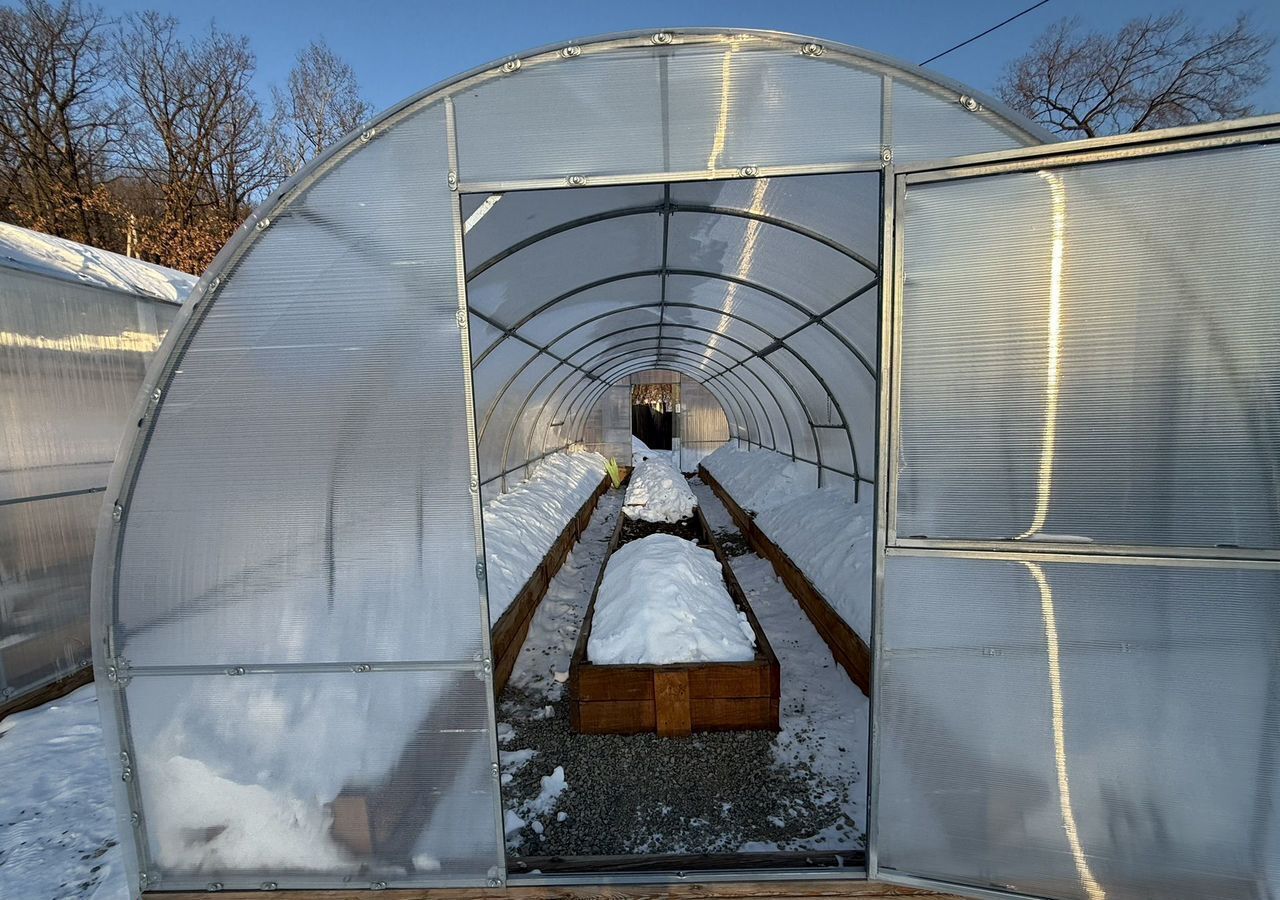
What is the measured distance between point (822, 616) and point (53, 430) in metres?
7.61

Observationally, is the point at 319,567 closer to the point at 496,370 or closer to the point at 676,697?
the point at 676,697

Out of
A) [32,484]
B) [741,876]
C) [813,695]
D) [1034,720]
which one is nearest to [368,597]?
[741,876]

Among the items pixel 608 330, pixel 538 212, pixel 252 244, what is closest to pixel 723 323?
pixel 608 330

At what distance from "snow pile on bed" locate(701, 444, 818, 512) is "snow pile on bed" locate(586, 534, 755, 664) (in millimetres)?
4531

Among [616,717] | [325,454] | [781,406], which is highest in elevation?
[781,406]

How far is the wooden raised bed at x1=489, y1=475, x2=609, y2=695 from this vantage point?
500cm

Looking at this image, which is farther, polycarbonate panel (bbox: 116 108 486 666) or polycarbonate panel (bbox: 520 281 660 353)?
polycarbonate panel (bbox: 520 281 660 353)

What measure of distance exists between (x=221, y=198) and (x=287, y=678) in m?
20.6

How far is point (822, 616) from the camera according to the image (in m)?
5.71

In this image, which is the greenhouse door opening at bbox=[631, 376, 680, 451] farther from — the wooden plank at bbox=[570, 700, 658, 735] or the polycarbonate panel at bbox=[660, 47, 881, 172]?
the polycarbonate panel at bbox=[660, 47, 881, 172]

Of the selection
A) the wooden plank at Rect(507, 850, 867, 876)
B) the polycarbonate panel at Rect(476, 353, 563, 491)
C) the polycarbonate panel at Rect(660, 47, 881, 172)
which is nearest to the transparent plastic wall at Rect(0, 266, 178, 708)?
the polycarbonate panel at Rect(476, 353, 563, 491)

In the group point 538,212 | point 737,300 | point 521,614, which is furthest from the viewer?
point 737,300

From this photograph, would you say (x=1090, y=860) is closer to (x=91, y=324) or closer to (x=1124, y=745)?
(x=1124, y=745)

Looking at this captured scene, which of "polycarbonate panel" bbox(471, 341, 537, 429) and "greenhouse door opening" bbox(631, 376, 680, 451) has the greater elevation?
"polycarbonate panel" bbox(471, 341, 537, 429)
